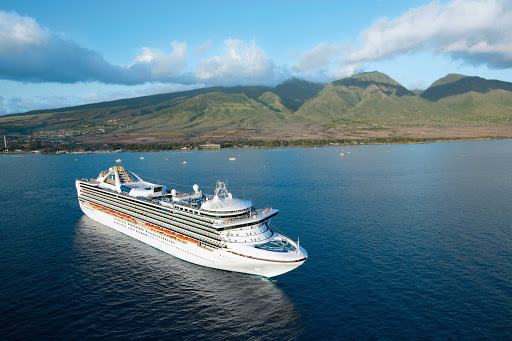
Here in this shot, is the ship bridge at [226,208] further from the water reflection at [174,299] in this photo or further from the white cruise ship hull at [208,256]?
the water reflection at [174,299]

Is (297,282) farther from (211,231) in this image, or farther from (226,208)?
(226,208)

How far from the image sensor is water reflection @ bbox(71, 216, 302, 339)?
36.2 metres

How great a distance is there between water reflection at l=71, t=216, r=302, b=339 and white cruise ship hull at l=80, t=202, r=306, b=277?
1.14m

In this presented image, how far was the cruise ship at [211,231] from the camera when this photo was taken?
45.6 metres

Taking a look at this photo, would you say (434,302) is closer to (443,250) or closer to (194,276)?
(443,250)

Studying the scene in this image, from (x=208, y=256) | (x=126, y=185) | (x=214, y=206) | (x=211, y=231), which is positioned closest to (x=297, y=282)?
(x=208, y=256)

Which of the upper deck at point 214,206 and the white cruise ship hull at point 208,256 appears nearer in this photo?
the white cruise ship hull at point 208,256

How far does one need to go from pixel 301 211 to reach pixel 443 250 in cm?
3238

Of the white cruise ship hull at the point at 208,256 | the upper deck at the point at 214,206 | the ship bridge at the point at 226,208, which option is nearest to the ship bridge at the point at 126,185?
the upper deck at the point at 214,206

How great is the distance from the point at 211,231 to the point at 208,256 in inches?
149

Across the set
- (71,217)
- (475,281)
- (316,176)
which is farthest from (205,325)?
(316,176)

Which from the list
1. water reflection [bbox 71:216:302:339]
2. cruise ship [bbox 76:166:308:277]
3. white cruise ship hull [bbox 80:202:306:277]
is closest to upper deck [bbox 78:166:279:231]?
cruise ship [bbox 76:166:308:277]

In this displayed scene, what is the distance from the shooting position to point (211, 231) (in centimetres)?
4931

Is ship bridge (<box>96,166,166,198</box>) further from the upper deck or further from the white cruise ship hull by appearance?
the white cruise ship hull
